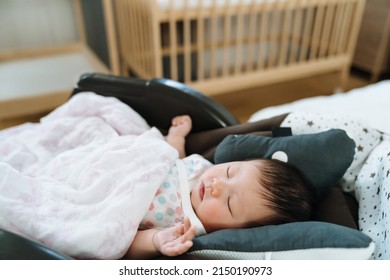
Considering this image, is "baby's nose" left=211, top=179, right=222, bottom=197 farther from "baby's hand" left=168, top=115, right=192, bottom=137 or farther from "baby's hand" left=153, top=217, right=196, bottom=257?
"baby's hand" left=168, top=115, right=192, bottom=137

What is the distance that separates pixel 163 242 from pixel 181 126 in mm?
474

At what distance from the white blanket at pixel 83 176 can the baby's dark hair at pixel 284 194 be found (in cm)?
27

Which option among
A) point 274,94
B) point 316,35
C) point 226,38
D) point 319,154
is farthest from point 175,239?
point 316,35

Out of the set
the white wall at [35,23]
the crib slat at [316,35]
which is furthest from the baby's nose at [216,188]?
the white wall at [35,23]

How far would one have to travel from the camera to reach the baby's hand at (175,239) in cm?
68

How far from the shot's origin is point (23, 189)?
0.79 metres

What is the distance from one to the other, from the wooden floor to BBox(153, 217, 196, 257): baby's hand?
161cm

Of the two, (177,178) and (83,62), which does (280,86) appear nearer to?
(83,62)

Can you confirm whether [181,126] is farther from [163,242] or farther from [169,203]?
[163,242]

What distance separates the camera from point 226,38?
205cm

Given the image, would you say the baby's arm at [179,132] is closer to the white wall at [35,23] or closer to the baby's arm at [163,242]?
the baby's arm at [163,242]

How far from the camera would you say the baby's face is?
2.61ft
